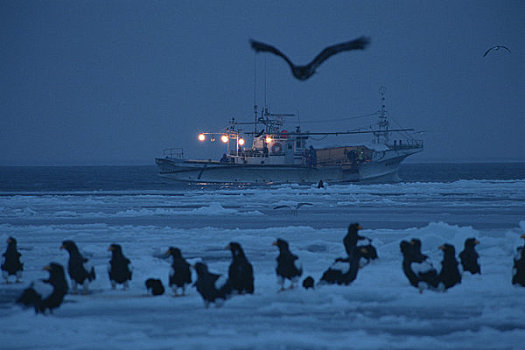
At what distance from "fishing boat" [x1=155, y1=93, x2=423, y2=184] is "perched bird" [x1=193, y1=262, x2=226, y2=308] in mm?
38920

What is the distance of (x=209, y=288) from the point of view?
718cm

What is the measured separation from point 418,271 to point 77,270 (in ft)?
18.7

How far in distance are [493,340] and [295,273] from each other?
10.2 feet

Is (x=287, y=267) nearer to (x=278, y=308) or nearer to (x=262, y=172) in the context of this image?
(x=278, y=308)

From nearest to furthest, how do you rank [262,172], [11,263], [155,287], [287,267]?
[155,287], [287,267], [11,263], [262,172]

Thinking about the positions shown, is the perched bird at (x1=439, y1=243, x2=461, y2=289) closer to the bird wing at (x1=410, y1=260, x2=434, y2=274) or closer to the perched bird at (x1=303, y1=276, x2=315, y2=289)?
the bird wing at (x1=410, y1=260, x2=434, y2=274)

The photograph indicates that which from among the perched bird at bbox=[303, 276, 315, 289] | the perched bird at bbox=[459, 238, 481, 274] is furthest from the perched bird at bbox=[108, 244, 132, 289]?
the perched bird at bbox=[459, 238, 481, 274]

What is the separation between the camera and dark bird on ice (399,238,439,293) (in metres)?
7.86

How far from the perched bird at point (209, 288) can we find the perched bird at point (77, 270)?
2.06 metres

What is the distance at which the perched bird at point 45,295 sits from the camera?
676 centimetres

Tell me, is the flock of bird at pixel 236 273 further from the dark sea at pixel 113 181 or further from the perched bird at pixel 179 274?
the dark sea at pixel 113 181

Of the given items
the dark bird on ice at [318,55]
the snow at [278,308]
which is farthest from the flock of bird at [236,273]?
the dark bird on ice at [318,55]

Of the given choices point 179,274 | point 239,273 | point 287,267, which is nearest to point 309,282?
point 287,267

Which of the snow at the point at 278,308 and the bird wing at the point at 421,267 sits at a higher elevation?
the bird wing at the point at 421,267
